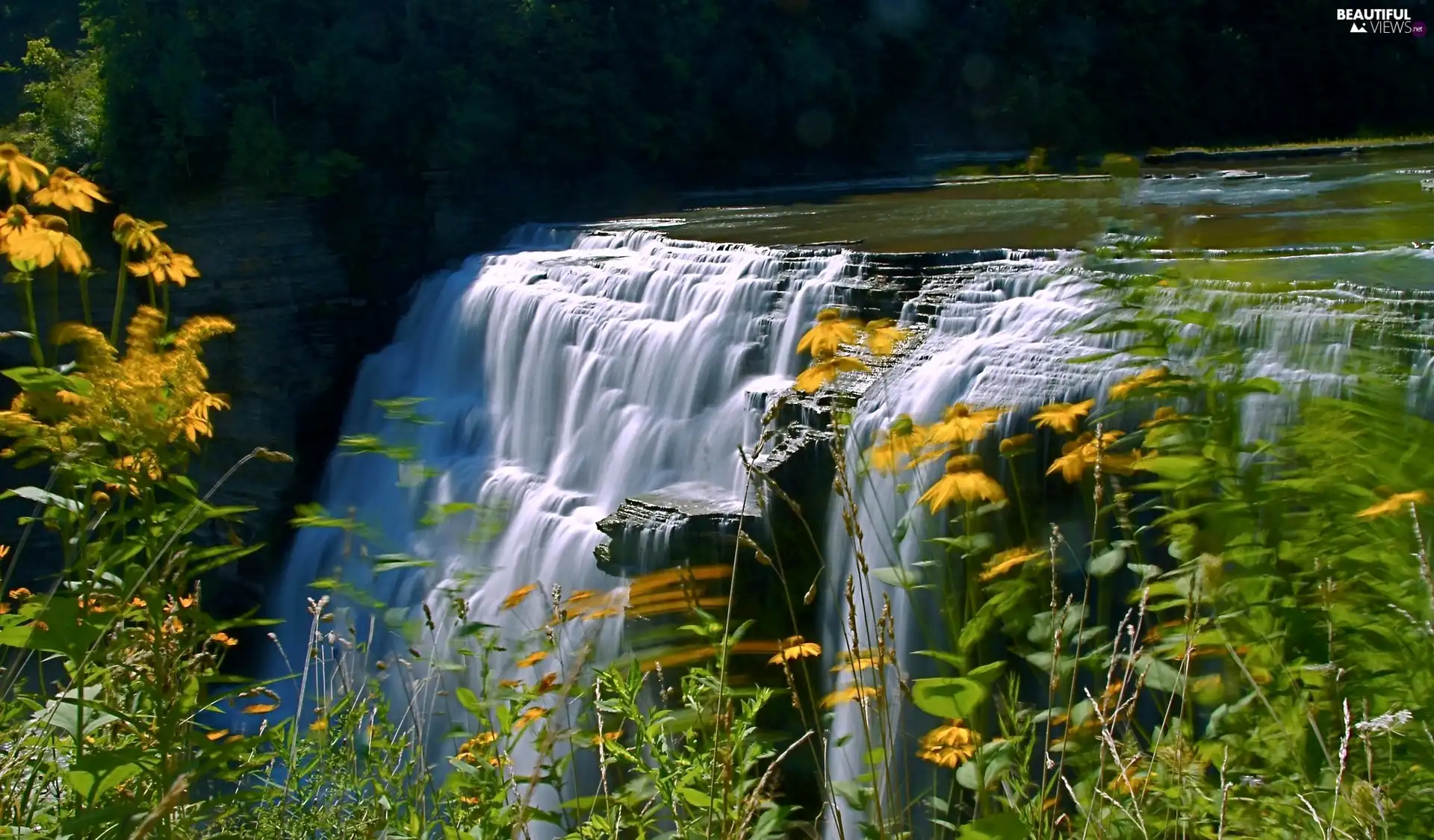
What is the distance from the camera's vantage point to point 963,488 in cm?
208

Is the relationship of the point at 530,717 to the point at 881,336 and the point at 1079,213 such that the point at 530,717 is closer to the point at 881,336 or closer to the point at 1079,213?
the point at 881,336

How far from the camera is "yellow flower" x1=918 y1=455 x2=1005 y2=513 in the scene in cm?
208

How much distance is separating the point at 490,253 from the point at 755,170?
25.7ft

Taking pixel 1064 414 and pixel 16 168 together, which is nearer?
pixel 16 168

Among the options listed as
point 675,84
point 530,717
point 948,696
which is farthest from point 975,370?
point 675,84

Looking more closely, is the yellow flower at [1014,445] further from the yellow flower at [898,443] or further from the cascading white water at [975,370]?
the cascading white water at [975,370]

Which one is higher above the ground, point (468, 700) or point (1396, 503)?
point (1396, 503)

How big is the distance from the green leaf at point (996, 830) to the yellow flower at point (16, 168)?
1.76 m

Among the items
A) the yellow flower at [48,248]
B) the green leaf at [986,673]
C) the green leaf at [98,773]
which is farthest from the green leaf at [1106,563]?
the yellow flower at [48,248]

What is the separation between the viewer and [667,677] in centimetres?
489

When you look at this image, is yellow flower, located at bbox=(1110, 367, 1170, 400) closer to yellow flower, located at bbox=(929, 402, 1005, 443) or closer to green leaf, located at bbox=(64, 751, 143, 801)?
yellow flower, located at bbox=(929, 402, 1005, 443)

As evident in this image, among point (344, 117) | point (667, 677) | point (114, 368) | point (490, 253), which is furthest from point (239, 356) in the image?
point (114, 368)

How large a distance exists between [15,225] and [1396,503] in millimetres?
2117

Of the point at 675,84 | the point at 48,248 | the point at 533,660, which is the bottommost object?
the point at 533,660
